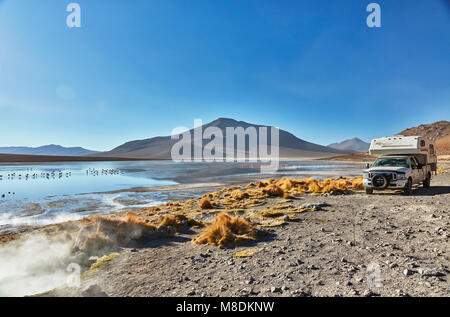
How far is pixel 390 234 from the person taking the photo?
20.9 ft

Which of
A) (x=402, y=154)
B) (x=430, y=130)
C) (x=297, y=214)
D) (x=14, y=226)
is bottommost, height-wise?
(x=14, y=226)

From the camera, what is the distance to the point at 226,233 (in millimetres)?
6609

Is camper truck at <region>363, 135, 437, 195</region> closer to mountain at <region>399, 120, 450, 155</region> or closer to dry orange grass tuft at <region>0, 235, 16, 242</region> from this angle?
dry orange grass tuft at <region>0, 235, 16, 242</region>

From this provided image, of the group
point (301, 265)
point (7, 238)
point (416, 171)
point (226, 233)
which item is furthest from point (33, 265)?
point (416, 171)

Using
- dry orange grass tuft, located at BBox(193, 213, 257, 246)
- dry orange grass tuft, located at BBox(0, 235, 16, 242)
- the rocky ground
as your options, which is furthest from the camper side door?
dry orange grass tuft, located at BBox(0, 235, 16, 242)

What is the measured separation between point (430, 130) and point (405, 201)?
483 ft

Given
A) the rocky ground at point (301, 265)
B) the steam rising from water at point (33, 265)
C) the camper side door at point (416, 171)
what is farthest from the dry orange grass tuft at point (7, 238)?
the camper side door at point (416, 171)

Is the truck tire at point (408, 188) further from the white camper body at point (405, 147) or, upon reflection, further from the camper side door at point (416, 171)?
the white camper body at point (405, 147)

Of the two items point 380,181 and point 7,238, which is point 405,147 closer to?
point 380,181

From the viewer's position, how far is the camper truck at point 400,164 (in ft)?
41.5

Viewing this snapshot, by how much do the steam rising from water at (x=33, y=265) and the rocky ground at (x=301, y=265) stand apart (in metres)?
0.91

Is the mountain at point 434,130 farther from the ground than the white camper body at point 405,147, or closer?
farther from the ground
